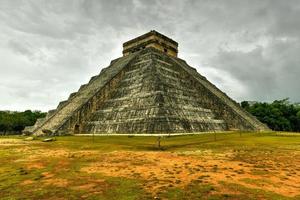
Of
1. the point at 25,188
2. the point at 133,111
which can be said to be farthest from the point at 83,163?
the point at 133,111

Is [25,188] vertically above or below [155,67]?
below

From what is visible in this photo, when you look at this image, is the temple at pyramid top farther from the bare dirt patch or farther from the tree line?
the bare dirt patch

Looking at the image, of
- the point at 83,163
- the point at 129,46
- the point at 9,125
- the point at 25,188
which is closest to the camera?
the point at 25,188

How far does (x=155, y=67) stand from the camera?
38.9 meters

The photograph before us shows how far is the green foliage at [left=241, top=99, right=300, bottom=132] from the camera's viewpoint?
56.8 meters

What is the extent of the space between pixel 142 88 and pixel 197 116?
8003 millimetres

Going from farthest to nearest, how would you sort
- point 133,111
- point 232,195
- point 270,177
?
1. point 133,111
2. point 270,177
3. point 232,195

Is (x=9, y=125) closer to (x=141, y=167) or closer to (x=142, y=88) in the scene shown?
(x=142, y=88)

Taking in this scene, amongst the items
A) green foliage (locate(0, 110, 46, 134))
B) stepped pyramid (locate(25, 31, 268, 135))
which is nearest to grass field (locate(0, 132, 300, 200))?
stepped pyramid (locate(25, 31, 268, 135))

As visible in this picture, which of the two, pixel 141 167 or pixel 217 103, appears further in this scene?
pixel 217 103

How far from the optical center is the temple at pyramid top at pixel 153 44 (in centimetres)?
4831

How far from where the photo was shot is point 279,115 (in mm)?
58531

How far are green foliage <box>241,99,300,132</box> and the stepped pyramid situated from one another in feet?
54.6

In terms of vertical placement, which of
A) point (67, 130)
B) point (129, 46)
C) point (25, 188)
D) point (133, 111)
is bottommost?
point (25, 188)
